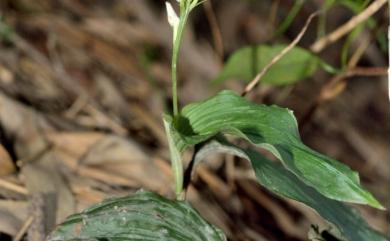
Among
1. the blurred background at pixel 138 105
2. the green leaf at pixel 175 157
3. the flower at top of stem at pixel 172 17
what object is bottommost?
the blurred background at pixel 138 105

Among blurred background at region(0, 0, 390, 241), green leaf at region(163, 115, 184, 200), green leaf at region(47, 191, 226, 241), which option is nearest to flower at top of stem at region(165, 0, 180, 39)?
green leaf at region(163, 115, 184, 200)

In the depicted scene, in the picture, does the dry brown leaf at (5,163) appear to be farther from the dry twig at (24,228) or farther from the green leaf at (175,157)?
the green leaf at (175,157)

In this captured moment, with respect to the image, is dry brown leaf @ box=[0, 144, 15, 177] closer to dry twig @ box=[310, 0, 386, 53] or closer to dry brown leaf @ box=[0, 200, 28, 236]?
dry brown leaf @ box=[0, 200, 28, 236]

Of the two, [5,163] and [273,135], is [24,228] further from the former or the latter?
[273,135]

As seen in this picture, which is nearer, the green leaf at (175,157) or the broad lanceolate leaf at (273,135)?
the broad lanceolate leaf at (273,135)

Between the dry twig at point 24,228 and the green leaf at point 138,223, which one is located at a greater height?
the green leaf at point 138,223

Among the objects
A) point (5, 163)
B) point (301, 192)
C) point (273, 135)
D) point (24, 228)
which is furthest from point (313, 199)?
point (5, 163)

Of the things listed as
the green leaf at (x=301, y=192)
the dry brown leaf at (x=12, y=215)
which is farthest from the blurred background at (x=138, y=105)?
the green leaf at (x=301, y=192)

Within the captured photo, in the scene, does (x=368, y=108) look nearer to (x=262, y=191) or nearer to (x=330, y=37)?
(x=262, y=191)
